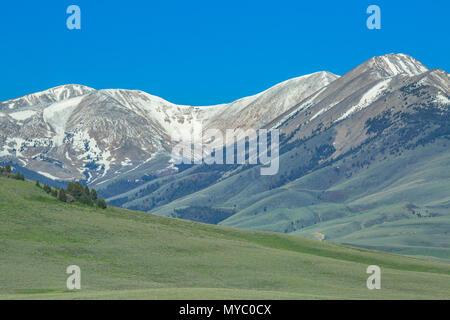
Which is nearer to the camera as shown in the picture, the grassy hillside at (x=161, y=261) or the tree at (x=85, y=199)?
the grassy hillside at (x=161, y=261)

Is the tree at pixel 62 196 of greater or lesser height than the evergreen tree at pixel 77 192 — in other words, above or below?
below

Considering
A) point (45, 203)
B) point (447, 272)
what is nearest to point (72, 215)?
point (45, 203)

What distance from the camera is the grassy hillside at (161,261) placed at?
92.4 metres

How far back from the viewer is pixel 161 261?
12556 centimetres

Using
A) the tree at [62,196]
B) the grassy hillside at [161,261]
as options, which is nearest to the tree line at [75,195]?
the tree at [62,196]

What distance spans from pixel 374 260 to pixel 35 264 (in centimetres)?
8327

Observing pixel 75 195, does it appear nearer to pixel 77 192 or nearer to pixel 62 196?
pixel 77 192

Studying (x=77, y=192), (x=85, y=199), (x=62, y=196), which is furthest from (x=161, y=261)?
(x=77, y=192)

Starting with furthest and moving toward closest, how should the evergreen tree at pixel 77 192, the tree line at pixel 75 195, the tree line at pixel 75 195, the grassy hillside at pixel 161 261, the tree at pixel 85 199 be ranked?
the tree at pixel 85 199 < the evergreen tree at pixel 77 192 < the tree line at pixel 75 195 < the tree line at pixel 75 195 < the grassy hillside at pixel 161 261

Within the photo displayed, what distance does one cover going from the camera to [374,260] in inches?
6565

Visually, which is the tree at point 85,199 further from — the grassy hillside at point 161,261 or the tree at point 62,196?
the tree at point 62,196

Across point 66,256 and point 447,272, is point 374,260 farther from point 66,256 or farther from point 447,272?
point 66,256

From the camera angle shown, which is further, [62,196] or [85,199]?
[85,199]
